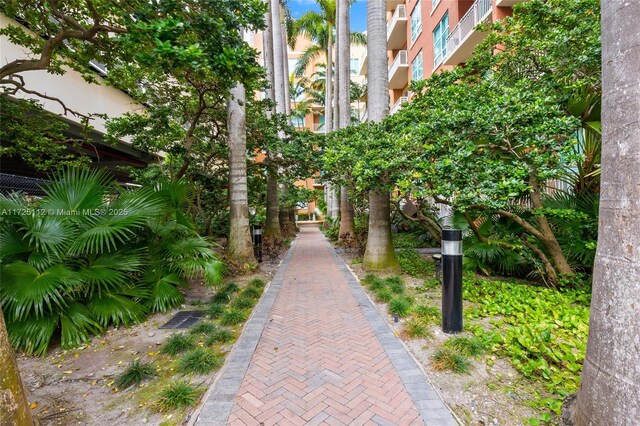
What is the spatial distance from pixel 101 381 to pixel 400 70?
2274cm

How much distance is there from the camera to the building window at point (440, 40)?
51.3 feet

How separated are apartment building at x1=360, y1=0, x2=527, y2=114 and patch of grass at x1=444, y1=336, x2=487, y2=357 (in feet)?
27.2

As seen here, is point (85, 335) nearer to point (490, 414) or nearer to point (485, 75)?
point (490, 414)

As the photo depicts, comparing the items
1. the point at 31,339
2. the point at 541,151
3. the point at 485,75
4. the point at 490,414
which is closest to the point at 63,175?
the point at 31,339

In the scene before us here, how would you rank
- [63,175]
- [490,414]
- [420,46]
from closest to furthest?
[490,414]
[63,175]
[420,46]

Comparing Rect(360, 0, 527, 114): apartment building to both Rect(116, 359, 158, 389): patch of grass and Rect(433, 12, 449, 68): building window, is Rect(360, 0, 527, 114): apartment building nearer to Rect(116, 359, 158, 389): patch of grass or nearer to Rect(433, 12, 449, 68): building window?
Rect(433, 12, 449, 68): building window

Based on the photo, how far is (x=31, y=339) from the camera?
3582 mm

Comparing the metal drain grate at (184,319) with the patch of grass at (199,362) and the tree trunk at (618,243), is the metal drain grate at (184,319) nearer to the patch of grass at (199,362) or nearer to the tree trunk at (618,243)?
the patch of grass at (199,362)

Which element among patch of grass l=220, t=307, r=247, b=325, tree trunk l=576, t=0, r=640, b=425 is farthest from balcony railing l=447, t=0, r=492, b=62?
patch of grass l=220, t=307, r=247, b=325

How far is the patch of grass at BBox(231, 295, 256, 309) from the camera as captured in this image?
5.11 meters

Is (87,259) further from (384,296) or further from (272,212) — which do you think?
(272,212)

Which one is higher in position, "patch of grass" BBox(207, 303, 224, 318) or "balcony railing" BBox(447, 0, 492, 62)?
"balcony railing" BBox(447, 0, 492, 62)

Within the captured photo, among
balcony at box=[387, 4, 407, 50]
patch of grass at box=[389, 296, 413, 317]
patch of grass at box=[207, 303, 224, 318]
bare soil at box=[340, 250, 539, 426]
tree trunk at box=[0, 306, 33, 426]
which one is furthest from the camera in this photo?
balcony at box=[387, 4, 407, 50]

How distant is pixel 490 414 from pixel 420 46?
67.0 ft
